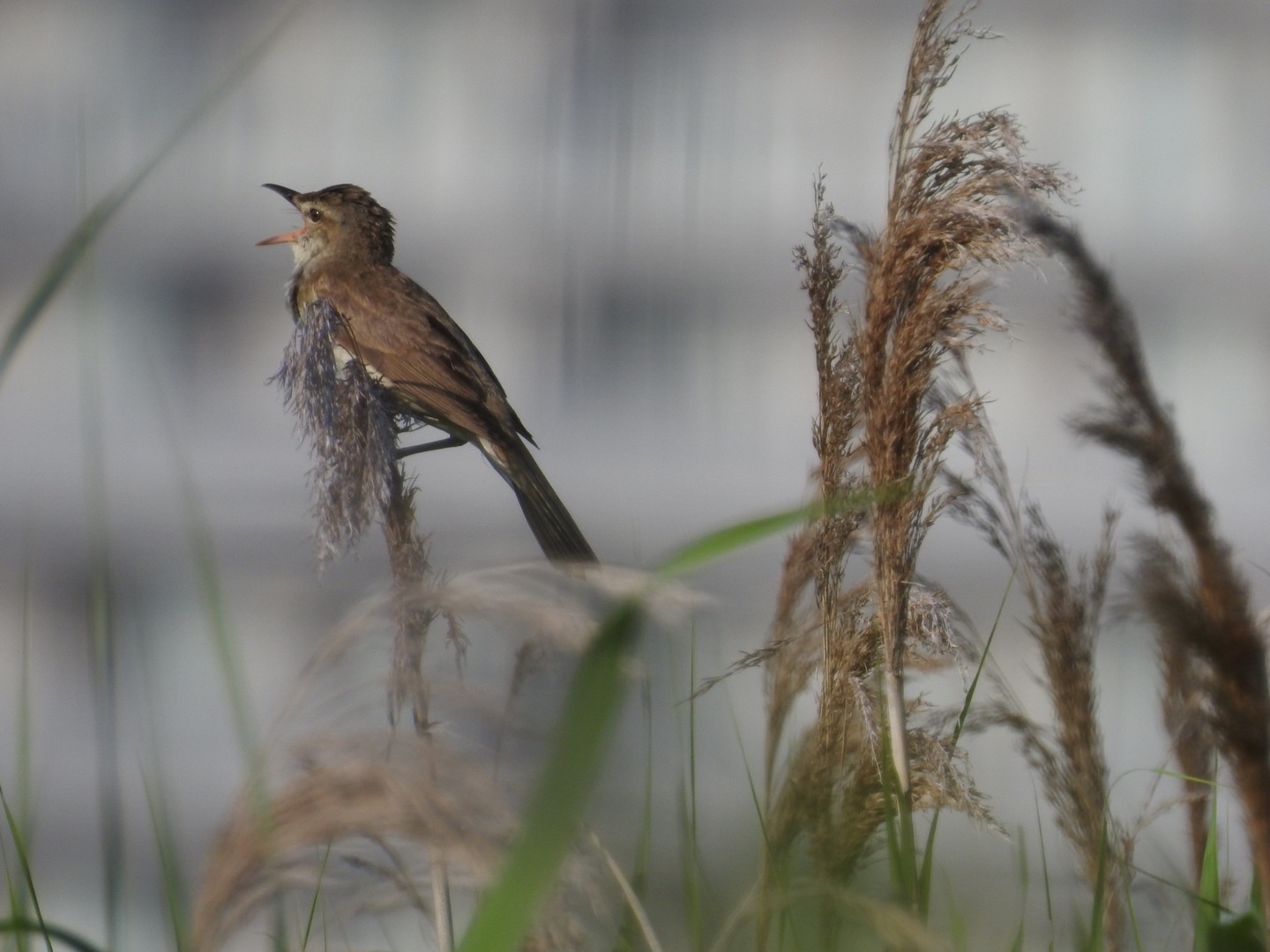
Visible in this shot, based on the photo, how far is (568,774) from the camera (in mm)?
391

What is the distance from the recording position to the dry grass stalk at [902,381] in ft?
2.75

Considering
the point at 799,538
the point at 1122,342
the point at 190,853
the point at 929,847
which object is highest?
the point at 1122,342

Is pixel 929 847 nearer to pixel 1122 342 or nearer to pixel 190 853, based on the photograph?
pixel 1122 342

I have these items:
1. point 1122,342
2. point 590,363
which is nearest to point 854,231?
point 1122,342

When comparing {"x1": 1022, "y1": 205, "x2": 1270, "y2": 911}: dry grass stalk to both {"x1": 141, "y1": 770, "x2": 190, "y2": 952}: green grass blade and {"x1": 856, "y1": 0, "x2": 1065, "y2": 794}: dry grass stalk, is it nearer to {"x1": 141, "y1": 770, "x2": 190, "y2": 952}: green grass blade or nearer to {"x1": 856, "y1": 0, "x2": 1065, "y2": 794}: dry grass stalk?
{"x1": 856, "y1": 0, "x2": 1065, "y2": 794}: dry grass stalk

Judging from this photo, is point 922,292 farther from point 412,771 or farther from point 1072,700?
point 412,771

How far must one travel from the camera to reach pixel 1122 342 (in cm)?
45

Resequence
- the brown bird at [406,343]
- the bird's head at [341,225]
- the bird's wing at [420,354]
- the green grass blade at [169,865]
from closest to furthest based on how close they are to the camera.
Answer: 1. the green grass blade at [169,865]
2. the brown bird at [406,343]
3. the bird's wing at [420,354]
4. the bird's head at [341,225]

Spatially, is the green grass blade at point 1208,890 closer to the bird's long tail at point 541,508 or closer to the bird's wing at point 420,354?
the bird's long tail at point 541,508

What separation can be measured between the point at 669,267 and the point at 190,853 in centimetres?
161

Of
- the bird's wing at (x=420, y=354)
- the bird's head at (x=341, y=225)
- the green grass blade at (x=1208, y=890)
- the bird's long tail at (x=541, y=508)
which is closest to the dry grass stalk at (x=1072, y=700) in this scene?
the green grass blade at (x=1208, y=890)

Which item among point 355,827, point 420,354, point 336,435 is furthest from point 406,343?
point 355,827

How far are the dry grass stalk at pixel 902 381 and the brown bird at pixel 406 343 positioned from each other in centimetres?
63

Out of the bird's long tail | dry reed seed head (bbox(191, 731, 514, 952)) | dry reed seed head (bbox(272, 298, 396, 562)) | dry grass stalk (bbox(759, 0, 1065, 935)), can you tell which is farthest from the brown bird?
dry reed seed head (bbox(191, 731, 514, 952))
